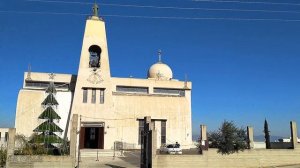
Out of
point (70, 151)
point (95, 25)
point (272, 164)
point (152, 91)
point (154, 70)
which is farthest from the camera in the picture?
point (154, 70)

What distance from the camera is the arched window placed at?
43.1m

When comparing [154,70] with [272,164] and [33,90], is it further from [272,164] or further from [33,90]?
[272,164]

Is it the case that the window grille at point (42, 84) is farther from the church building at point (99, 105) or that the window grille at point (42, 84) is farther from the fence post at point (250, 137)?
the fence post at point (250, 137)

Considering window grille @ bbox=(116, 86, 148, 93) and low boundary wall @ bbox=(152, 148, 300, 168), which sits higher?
window grille @ bbox=(116, 86, 148, 93)

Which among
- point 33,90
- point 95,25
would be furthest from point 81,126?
point 95,25

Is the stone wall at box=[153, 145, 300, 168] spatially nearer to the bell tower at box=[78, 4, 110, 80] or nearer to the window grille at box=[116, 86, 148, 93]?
the bell tower at box=[78, 4, 110, 80]

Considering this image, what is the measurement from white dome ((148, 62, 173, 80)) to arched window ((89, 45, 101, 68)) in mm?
13632

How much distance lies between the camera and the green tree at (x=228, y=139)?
2495 cm

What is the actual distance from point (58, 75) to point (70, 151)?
25.7 meters

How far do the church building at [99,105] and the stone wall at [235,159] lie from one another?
18430mm

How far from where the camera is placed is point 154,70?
55.6 metres

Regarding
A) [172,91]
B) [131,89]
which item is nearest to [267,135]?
[172,91]

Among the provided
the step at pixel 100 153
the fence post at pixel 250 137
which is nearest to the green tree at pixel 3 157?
the step at pixel 100 153

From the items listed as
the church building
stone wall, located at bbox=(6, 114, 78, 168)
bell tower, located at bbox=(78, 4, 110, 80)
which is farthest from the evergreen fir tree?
bell tower, located at bbox=(78, 4, 110, 80)
